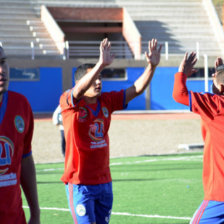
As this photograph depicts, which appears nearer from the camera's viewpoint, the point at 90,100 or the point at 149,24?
the point at 90,100

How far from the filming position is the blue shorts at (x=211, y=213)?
4.33 m

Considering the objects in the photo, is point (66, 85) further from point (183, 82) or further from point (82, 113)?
point (183, 82)

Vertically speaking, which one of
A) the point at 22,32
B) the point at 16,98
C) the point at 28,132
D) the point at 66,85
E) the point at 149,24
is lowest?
the point at 66,85

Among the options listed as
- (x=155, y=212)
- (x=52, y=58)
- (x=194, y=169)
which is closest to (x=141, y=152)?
(x=194, y=169)

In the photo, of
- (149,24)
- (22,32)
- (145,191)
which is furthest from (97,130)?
(149,24)

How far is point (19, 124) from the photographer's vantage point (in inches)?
127

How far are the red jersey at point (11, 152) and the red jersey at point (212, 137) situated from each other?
1.69 m

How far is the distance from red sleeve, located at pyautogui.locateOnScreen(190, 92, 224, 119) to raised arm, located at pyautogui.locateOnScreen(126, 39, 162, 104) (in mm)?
764

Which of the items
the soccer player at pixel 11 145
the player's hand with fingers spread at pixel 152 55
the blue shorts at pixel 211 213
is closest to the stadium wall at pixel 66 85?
the player's hand with fingers spread at pixel 152 55

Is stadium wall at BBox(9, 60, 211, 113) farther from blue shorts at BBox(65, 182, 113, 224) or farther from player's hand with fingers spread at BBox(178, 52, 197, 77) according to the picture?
player's hand with fingers spread at BBox(178, 52, 197, 77)

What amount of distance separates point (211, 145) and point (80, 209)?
1345mm

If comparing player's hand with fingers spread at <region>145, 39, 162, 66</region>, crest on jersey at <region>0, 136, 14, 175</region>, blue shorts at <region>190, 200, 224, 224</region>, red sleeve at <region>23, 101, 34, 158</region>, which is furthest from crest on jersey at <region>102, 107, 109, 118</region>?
crest on jersey at <region>0, 136, 14, 175</region>

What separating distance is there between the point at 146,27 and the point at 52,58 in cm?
896

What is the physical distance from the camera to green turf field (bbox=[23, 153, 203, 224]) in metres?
7.93
